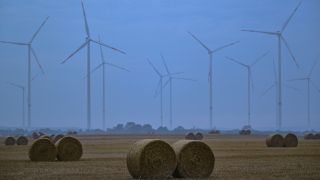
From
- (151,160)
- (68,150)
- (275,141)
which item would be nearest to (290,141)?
(275,141)

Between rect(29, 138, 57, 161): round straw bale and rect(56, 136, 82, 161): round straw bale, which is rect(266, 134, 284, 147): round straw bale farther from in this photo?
rect(29, 138, 57, 161): round straw bale

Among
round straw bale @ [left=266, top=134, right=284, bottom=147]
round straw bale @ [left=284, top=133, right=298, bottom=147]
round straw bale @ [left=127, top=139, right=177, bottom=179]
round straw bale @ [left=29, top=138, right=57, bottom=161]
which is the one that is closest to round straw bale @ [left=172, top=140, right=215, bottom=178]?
round straw bale @ [left=127, top=139, right=177, bottom=179]

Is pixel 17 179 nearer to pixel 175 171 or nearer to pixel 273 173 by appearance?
pixel 175 171

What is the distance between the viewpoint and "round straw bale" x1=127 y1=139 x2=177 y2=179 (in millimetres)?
22062

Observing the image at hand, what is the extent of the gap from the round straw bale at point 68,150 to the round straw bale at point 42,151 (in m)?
0.48

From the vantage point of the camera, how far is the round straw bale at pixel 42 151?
104ft

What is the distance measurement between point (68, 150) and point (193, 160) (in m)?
11.7

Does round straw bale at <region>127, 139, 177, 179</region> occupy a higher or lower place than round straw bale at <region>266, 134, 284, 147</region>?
higher

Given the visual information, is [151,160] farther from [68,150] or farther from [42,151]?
[68,150]

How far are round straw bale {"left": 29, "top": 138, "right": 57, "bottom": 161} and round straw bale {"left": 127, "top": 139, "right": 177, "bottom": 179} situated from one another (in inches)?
408

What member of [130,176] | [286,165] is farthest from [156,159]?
[286,165]

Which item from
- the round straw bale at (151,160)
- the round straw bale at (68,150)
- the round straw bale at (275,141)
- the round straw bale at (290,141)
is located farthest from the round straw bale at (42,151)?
the round straw bale at (290,141)

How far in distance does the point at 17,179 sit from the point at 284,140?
1391 inches

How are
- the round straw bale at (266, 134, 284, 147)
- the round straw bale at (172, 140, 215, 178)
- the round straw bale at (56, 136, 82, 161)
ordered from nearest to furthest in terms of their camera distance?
the round straw bale at (172, 140, 215, 178) → the round straw bale at (56, 136, 82, 161) → the round straw bale at (266, 134, 284, 147)
